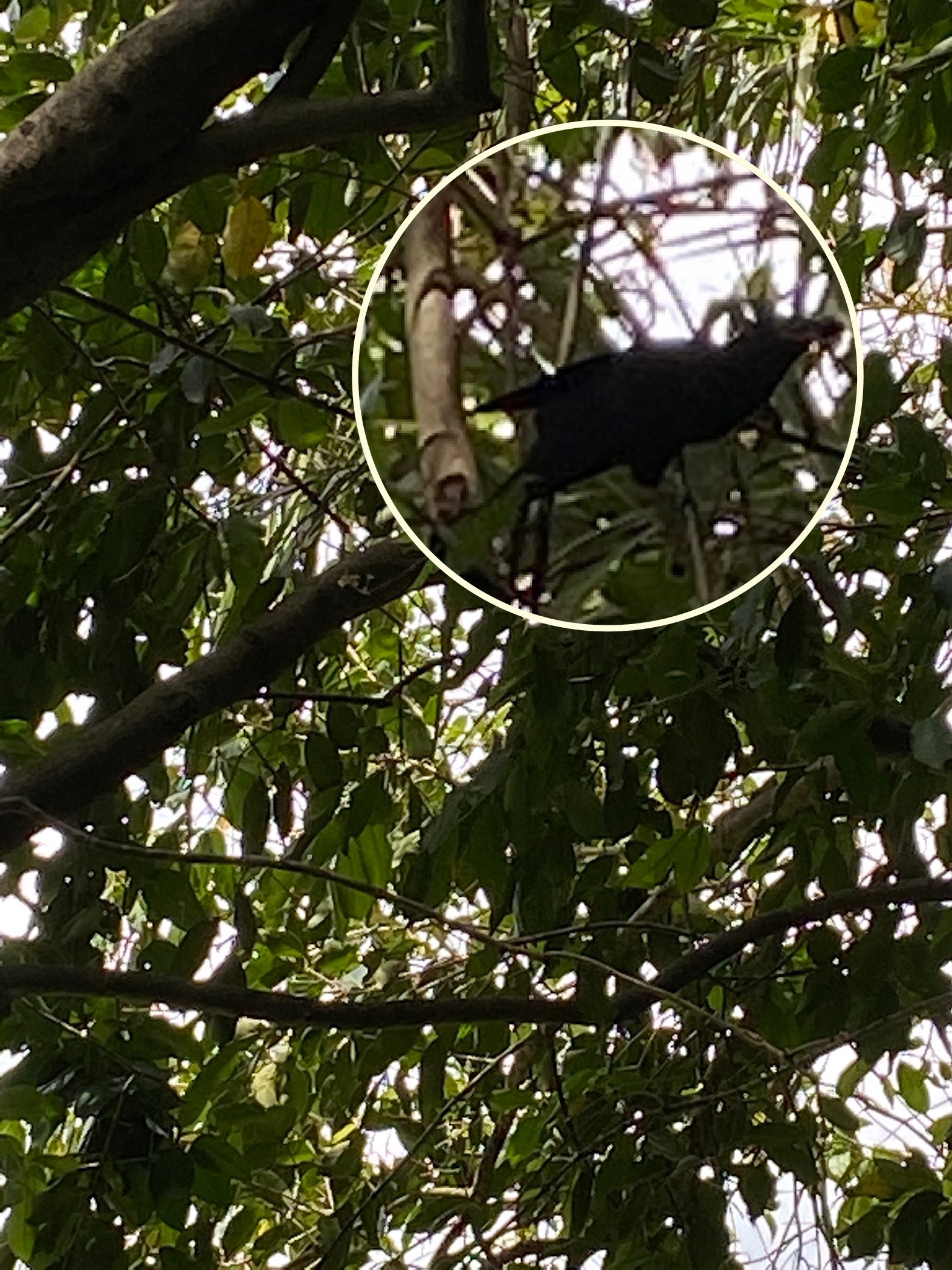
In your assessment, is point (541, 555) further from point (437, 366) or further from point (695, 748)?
point (695, 748)

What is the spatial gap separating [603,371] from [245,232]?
303 mm

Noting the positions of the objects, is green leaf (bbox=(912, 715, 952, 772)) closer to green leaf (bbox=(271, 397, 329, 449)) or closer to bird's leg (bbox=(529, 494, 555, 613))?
bird's leg (bbox=(529, 494, 555, 613))

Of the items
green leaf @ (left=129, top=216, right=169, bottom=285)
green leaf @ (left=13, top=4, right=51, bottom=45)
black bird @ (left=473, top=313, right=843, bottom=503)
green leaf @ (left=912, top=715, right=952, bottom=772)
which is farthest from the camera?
green leaf @ (left=13, top=4, right=51, bottom=45)

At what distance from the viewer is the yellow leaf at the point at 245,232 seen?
0.75m

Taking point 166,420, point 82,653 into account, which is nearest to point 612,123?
point 166,420

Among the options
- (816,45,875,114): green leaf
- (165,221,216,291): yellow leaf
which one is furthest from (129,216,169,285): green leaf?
(816,45,875,114): green leaf

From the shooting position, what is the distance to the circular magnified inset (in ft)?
1.74

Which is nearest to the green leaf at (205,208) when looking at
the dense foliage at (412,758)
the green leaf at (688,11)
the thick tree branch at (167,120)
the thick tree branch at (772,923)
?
the dense foliage at (412,758)

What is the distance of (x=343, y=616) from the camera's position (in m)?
0.79

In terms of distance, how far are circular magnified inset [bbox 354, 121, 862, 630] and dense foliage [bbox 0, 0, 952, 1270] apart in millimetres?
76

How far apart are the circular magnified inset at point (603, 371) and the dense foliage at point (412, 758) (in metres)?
0.08

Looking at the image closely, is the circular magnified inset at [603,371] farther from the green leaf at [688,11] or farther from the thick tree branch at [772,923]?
the thick tree branch at [772,923]

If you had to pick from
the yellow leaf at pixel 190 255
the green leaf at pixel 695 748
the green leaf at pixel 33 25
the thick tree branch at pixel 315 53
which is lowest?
the green leaf at pixel 695 748

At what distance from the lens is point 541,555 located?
551 mm
